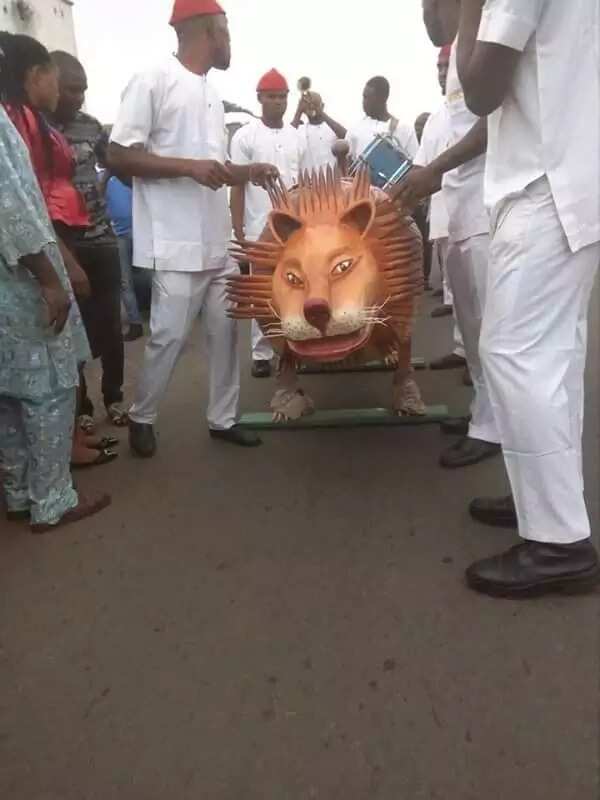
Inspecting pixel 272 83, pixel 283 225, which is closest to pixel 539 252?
pixel 283 225

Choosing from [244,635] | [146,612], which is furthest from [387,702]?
[146,612]

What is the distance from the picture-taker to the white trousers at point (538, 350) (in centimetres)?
155

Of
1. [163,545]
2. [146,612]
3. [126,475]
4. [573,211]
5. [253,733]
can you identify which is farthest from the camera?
[126,475]

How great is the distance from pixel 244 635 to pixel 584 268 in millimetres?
1160

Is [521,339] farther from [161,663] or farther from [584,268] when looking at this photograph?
[161,663]

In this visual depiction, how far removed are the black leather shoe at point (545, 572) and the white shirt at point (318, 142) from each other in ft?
11.0

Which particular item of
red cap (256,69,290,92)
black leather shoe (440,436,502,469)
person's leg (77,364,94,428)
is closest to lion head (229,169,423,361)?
black leather shoe (440,436,502,469)

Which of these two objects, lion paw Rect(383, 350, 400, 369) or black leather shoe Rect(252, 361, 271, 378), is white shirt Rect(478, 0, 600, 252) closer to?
lion paw Rect(383, 350, 400, 369)

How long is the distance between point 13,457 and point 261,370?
1.77 metres

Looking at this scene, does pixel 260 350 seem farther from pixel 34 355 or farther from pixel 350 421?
pixel 34 355

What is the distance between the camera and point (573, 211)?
59.0 inches

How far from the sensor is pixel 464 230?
2438 mm

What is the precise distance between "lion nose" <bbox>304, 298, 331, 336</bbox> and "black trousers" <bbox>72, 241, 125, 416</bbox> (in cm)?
128

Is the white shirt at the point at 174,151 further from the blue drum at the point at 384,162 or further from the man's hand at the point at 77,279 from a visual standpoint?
the blue drum at the point at 384,162
